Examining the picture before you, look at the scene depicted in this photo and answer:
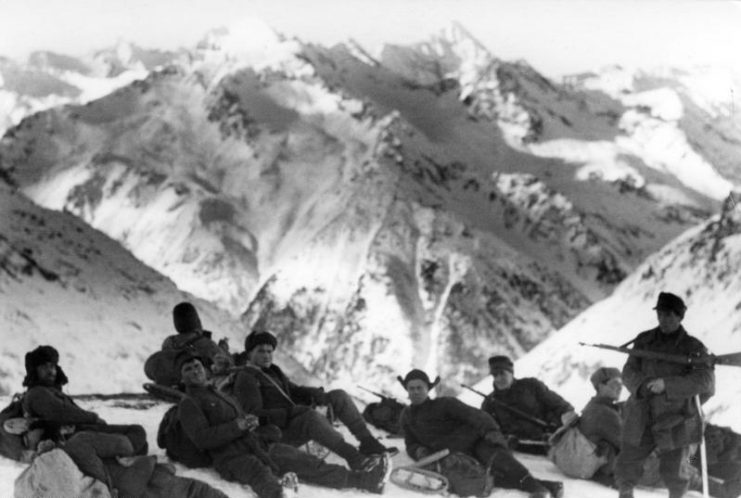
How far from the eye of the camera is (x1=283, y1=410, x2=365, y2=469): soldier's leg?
6293mm

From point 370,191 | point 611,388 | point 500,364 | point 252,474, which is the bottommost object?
point 252,474

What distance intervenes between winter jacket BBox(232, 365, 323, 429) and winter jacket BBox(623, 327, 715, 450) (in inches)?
88.8

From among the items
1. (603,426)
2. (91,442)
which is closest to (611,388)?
(603,426)

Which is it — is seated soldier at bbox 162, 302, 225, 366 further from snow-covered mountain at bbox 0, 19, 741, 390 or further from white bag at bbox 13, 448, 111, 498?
snow-covered mountain at bbox 0, 19, 741, 390

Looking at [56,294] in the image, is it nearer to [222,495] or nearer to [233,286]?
[222,495]

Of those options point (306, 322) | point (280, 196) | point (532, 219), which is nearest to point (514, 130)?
point (532, 219)

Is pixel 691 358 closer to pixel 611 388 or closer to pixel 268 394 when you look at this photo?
pixel 611 388

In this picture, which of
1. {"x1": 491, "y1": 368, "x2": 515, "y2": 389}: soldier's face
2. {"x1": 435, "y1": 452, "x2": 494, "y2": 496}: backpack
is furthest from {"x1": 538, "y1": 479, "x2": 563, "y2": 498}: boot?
{"x1": 491, "y1": 368, "x2": 515, "y2": 389}: soldier's face

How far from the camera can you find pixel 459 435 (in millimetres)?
6816

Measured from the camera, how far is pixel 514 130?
145 m

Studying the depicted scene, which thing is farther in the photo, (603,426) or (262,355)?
(603,426)

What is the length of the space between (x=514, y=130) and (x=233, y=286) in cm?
5856

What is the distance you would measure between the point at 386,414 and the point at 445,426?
2.15 metres

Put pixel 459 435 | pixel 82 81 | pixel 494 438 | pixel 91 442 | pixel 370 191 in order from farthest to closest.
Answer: pixel 82 81 → pixel 370 191 → pixel 459 435 → pixel 494 438 → pixel 91 442
